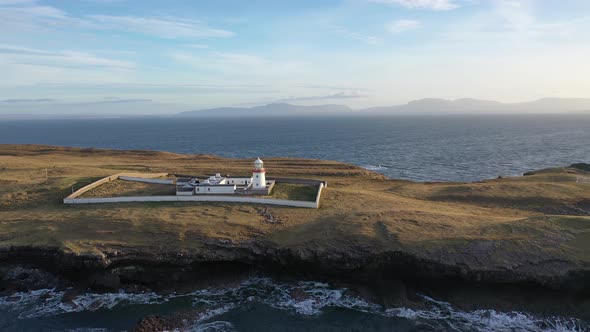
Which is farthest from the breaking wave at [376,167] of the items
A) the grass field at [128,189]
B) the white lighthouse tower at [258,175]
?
the grass field at [128,189]

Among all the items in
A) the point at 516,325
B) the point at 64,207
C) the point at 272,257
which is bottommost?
the point at 516,325

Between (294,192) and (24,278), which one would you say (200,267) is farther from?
(294,192)

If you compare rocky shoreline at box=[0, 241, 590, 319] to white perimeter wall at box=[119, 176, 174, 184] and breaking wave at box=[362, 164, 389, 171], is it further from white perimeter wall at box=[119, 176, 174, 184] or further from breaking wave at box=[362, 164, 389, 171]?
breaking wave at box=[362, 164, 389, 171]

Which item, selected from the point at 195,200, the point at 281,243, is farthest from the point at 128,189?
the point at 281,243

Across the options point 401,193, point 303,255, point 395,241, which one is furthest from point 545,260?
point 401,193

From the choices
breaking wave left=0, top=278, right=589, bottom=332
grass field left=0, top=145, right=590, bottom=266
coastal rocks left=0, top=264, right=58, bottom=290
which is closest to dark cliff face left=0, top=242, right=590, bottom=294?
coastal rocks left=0, top=264, right=58, bottom=290

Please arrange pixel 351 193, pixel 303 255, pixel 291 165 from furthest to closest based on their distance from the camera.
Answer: pixel 291 165 → pixel 351 193 → pixel 303 255

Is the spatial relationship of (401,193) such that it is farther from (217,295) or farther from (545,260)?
(217,295)
